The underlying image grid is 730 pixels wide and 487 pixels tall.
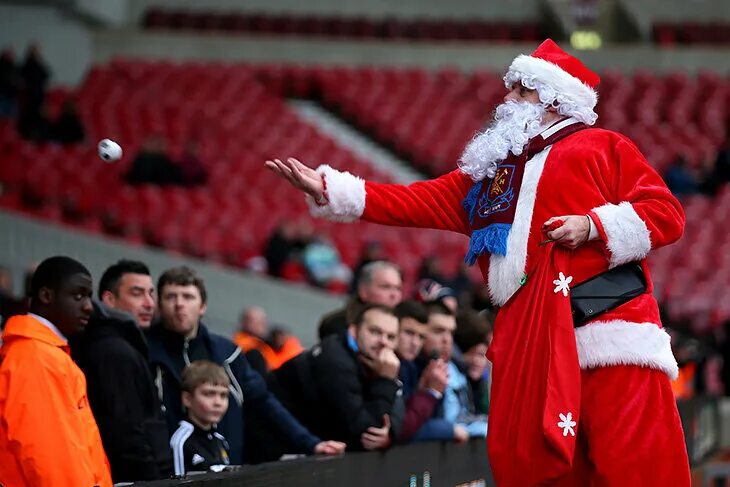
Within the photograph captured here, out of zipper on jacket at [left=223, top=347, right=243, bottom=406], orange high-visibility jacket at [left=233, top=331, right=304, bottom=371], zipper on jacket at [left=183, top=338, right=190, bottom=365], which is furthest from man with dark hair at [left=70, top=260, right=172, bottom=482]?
orange high-visibility jacket at [left=233, top=331, right=304, bottom=371]

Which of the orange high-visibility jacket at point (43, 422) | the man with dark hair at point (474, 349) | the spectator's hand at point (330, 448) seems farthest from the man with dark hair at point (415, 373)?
the orange high-visibility jacket at point (43, 422)

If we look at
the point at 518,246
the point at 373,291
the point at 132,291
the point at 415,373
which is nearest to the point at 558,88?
the point at 518,246

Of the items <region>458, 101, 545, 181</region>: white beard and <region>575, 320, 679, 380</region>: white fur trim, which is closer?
<region>575, 320, 679, 380</region>: white fur trim

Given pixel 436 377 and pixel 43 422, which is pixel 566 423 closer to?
pixel 43 422

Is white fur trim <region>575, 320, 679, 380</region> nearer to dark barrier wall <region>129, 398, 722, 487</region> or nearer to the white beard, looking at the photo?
the white beard

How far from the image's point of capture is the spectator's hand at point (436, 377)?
7215 millimetres

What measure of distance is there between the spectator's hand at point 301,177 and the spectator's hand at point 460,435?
2.34 m

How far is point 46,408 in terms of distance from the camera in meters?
4.79

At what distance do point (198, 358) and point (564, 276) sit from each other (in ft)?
7.98

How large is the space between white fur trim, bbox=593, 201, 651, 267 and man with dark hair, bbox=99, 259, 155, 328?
2652mm

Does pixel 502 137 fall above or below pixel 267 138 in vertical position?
below

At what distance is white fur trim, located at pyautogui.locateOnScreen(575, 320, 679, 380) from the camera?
4.84 m

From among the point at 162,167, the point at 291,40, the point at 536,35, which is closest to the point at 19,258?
the point at 162,167

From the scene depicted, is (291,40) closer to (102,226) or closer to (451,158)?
(451,158)
